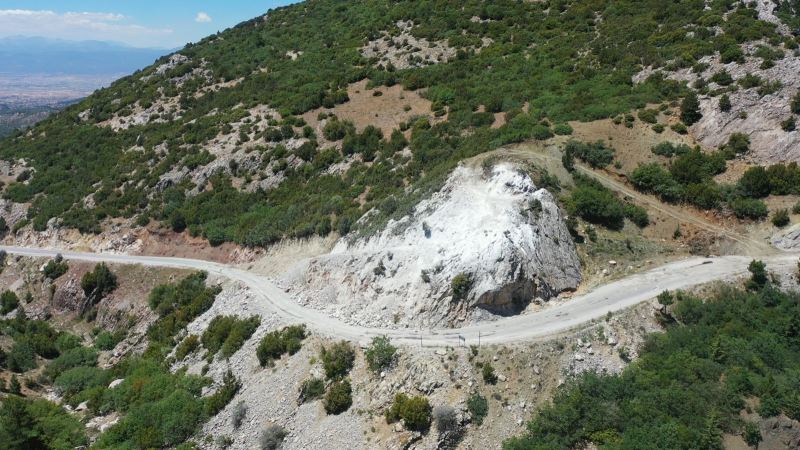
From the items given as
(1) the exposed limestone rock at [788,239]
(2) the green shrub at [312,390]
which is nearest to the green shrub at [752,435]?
(1) the exposed limestone rock at [788,239]

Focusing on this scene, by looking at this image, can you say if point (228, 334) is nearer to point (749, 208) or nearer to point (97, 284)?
point (97, 284)

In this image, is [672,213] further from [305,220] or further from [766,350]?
[305,220]

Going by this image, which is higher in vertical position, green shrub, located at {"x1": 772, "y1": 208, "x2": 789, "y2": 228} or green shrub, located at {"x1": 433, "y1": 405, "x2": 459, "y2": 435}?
green shrub, located at {"x1": 772, "y1": 208, "x2": 789, "y2": 228}

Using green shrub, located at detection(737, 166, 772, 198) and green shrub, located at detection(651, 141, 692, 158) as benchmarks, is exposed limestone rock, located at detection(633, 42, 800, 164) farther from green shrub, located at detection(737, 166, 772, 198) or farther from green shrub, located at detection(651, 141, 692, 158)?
green shrub, located at detection(737, 166, 772, 198)

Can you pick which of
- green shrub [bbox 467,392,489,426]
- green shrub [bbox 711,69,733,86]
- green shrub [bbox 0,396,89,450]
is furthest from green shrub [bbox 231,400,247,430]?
green shrub [bbox 711,69,733,86]

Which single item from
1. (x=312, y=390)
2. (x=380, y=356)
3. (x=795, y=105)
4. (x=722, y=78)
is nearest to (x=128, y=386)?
(x=312, y=390)

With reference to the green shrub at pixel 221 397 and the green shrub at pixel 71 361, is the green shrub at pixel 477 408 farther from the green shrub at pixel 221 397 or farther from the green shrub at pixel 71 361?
the green shrub at pixel 71 361

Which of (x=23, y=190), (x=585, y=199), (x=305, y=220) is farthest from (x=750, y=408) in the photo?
(x=23, y=190)
